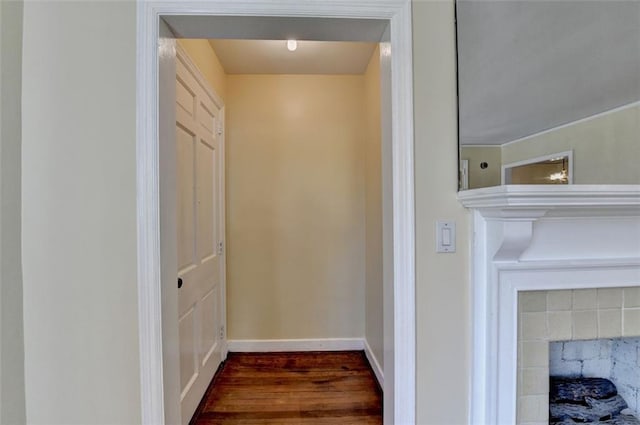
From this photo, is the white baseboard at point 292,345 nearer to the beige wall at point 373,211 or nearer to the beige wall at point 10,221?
the beige wall at point 373,211

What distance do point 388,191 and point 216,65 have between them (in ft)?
5.99

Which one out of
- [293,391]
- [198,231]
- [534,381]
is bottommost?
[293,391]

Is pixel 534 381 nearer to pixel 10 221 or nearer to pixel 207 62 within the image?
pixel 10 221

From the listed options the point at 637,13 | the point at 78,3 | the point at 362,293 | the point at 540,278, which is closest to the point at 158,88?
the point at 78,3

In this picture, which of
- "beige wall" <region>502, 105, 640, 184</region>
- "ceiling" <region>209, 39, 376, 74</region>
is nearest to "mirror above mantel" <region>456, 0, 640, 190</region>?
"beige wall" <region>502, 105, 640, 184</region>

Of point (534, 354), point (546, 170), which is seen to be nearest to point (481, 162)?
point (546, 170)

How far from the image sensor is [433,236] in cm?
119

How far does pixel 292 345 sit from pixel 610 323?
2.16 m

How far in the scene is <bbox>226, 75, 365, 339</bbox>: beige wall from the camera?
2.63 metres

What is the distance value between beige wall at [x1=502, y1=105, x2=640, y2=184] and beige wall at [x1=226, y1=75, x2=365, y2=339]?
1.70m

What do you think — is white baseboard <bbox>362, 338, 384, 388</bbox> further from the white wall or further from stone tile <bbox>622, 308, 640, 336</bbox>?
the white wall

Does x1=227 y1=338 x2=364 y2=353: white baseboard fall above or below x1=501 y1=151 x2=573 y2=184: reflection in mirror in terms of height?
below

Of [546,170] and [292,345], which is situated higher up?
[546,170]

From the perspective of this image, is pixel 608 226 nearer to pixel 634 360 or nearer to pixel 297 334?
pixel 634 360
